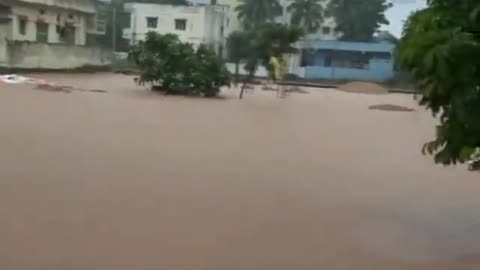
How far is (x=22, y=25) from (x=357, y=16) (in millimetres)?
22112

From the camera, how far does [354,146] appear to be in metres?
10.2

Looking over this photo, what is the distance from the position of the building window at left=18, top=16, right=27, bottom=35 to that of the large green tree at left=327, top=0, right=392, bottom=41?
69.7 ft

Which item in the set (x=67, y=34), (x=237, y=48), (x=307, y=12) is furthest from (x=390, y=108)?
(x=307, y=12)

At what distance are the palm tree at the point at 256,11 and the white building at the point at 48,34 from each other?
1115cm

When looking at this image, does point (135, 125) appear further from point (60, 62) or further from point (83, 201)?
point (60, 62)

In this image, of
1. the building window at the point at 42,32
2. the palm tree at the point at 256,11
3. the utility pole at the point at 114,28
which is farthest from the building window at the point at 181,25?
the building window at the point at 42,32

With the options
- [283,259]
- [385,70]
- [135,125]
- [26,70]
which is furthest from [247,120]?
[385,70]

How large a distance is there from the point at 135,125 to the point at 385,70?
90.7 ft

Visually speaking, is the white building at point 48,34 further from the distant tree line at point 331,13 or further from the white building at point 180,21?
the distant tree line at point 331,13

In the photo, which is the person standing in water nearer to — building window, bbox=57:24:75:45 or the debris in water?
the debris in water

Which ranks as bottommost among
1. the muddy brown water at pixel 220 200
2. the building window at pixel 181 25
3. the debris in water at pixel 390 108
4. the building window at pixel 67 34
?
the debris in water at pixel 390 108

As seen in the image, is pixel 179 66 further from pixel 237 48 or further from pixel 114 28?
pixel 114 28

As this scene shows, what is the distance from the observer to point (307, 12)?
141 feet

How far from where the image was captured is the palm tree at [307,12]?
42.8 metres
